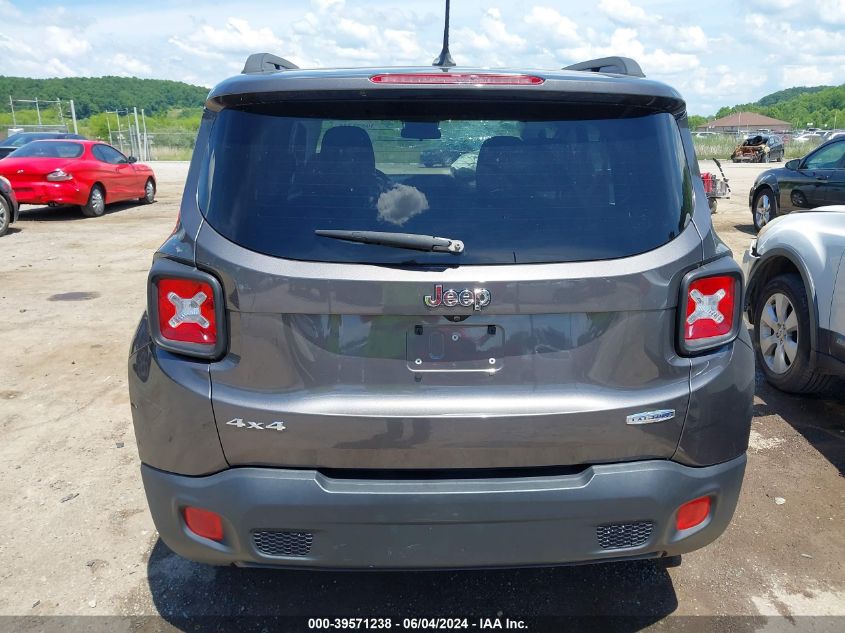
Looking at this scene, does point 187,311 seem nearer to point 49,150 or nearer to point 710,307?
point 710,307

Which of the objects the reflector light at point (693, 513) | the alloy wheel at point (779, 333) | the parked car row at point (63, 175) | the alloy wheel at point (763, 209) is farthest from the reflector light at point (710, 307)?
the parked car row at point (63, 175)

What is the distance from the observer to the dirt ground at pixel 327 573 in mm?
2811

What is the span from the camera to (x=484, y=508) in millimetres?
2160

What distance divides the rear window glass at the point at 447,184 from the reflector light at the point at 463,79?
0.30ft

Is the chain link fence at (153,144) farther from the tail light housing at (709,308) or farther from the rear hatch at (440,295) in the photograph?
the tail light housing at (709,308)

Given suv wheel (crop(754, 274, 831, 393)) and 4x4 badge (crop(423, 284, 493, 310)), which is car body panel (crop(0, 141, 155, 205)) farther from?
4x4 badge (crop(423, 284, 493, 310))

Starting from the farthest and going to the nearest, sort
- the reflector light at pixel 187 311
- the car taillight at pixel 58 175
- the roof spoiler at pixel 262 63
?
the car taillight at pixel 58 175
the roof spoiler at pixel 262 63
the reflector light at pixel 187 311

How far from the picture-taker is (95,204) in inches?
600

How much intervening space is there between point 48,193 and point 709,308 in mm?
14862

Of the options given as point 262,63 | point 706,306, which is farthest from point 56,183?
point 706,306

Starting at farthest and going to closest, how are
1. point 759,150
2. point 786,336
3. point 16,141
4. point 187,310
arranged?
point 759,150, point 16,141, point 786,336, point 187,310

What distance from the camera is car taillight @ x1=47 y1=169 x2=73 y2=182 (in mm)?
14117

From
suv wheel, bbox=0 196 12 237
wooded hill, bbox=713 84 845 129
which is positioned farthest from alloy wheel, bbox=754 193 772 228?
wooded hill, bbox=713 84 845 129

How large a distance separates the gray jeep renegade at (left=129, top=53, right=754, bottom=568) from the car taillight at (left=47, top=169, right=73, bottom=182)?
45.2 feet
